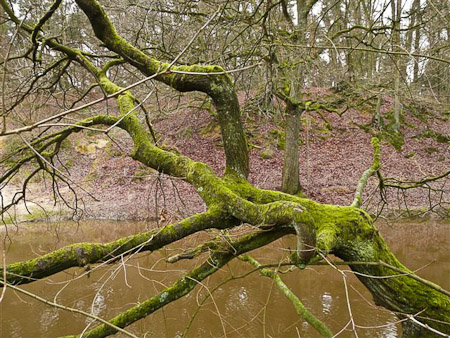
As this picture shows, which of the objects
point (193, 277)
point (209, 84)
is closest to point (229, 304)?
point (193, 277)

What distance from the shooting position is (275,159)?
13578 millimetres

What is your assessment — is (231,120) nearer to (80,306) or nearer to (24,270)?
(24,270)

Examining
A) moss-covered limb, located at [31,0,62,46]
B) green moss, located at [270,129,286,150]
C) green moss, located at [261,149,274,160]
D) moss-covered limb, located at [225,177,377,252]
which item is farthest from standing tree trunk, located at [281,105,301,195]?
moss-covered limb, located at [31,0,62,46]

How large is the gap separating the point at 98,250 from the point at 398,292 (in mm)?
1913

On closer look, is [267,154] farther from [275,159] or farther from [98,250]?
[98,250]

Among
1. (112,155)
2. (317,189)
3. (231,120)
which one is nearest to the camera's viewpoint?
(231,120)

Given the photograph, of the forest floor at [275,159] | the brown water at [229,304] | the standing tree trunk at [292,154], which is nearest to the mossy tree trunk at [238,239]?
the brown water at [229,304]

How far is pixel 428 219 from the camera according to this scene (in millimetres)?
8766

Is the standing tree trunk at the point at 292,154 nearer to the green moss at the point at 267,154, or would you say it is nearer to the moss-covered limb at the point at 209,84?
A: the green moss at the point at 267,154

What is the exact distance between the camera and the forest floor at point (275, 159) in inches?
422

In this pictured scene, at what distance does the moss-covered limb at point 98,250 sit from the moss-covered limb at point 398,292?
0.82 m

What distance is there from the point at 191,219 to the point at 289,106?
280 inches

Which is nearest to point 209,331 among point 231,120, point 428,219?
point 231,120

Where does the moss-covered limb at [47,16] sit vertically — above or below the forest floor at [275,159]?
above
